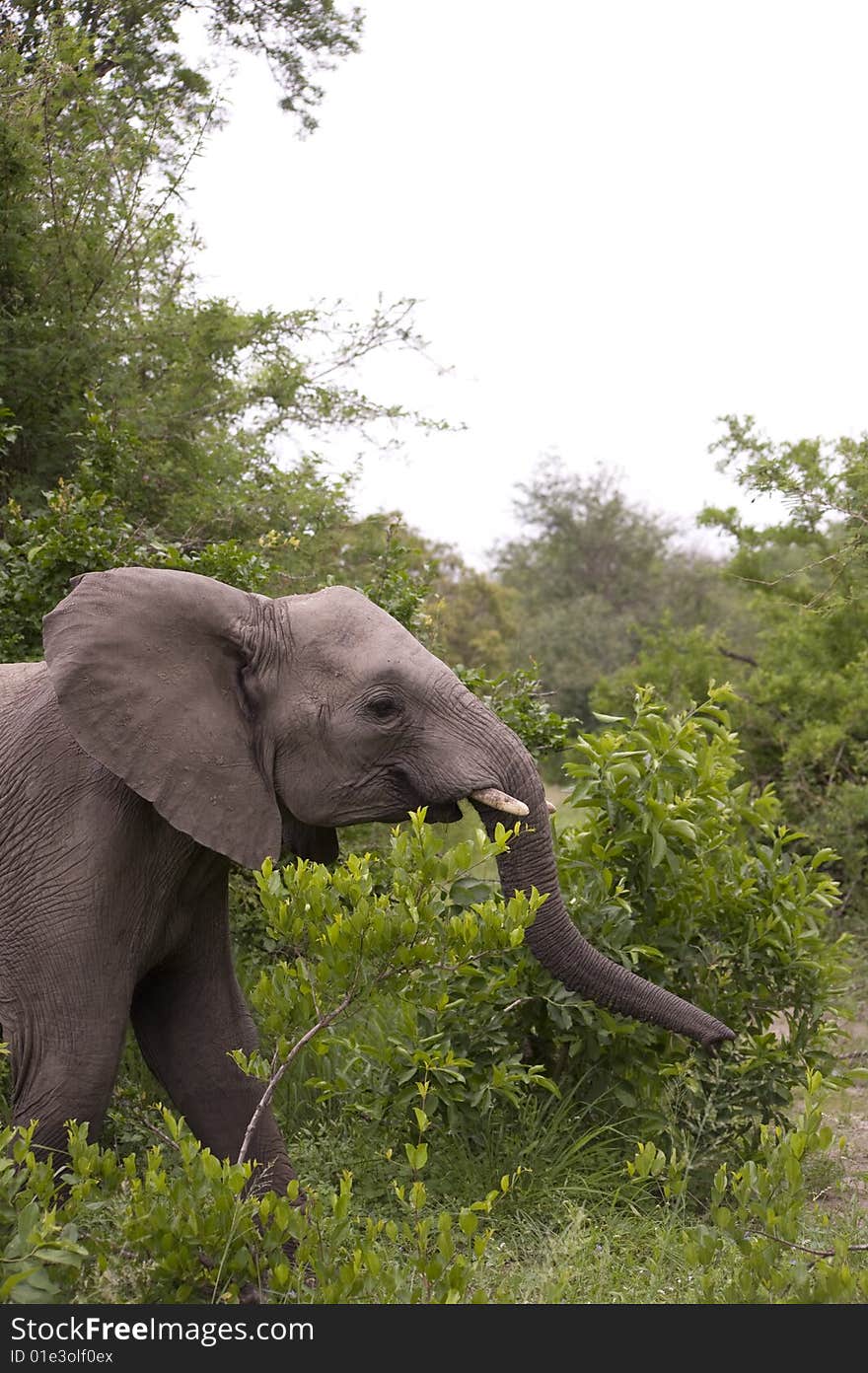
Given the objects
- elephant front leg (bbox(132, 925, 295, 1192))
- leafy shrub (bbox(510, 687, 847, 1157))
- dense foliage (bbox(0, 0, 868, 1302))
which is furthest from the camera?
leafy shrub (bbox(510, 687, 847, 1157))

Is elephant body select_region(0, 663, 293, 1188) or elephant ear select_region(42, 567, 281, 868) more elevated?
elephant ear select_region(42, 567, 281, 868)

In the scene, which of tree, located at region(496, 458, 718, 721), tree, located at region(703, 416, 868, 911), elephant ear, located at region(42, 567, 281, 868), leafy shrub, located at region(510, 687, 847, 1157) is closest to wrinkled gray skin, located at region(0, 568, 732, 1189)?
elephant ear, located at region(42, 567, 281, 868)

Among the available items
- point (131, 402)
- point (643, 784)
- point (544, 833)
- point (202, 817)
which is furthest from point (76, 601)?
point (131, 402)

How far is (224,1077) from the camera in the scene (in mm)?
4000

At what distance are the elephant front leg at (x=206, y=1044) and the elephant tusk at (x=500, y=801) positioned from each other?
0.98m

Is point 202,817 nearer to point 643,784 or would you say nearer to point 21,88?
point 643,784

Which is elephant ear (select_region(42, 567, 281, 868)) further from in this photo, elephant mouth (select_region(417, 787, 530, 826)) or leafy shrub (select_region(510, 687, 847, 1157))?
leafy shrub (select_region(510, 687, 847, 1157))

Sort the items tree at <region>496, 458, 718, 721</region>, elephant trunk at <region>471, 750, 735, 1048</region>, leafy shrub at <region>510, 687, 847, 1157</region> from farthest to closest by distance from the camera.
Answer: tree at <region>496, 458, 718, 721</region> < leafy shrub at <region>510, 687, 847, 1157</region> < elephant trunk at <region>471, 750, 735, 1048</region>

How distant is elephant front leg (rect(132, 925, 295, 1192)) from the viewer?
3980 millimetres

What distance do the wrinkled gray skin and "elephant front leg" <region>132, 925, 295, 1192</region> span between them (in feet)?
0.85

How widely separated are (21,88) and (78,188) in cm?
56

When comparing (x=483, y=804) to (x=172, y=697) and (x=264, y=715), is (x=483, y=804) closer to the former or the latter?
(x=264, y=715)

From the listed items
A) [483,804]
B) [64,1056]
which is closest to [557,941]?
[483,804]

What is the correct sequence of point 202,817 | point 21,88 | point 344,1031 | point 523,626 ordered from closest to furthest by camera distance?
point 202,817
point 344,1031
point 21,88
point 523,626
